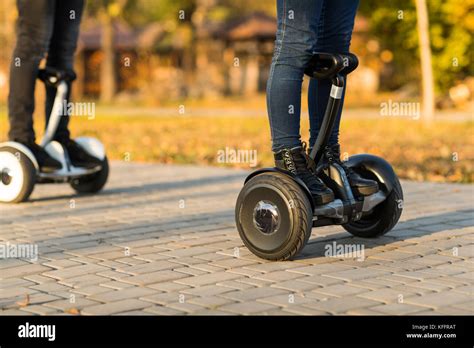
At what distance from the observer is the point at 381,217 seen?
16.2ft

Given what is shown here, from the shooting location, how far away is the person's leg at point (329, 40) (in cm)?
477

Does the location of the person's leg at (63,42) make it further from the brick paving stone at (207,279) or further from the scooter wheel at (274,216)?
the brick paving stone at (207,279)

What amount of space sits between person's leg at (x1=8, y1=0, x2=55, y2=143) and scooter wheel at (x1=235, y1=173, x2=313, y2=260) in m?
2.63

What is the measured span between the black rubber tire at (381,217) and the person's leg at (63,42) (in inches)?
109

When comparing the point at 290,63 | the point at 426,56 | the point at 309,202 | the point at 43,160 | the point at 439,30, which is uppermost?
the point at 439,30

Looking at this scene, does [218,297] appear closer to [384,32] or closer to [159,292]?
[159,292]

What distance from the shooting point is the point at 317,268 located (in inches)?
169

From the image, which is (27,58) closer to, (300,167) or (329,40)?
(329,40)

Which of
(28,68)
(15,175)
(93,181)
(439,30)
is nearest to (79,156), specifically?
(93,181)

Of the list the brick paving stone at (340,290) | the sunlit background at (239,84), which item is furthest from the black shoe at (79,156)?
the brick paving stone at (340,290)

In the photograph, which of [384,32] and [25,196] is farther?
[384,32]

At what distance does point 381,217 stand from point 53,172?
108 inches
